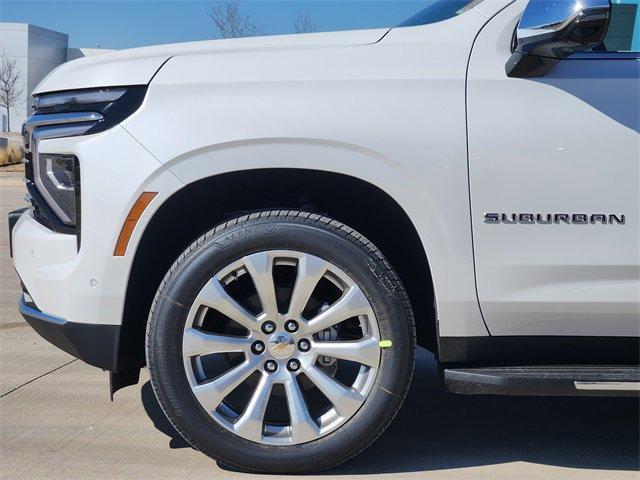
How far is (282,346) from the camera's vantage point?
3.18 m

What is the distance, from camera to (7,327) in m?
5.69

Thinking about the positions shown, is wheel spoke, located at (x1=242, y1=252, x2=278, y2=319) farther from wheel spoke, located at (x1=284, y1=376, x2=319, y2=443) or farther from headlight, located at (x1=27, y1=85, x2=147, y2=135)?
headlight, located at (x1=27, y1=85, x2=147, y2=135)

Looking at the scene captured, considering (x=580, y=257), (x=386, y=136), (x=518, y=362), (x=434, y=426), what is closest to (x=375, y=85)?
(x=386, y=136)

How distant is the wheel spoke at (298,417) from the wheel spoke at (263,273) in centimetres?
32

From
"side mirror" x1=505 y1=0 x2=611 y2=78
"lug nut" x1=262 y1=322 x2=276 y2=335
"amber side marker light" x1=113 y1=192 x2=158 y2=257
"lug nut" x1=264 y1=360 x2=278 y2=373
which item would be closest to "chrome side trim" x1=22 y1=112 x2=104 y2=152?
"amber side marker light" x1=113 y1=192 x2=158 y2=257

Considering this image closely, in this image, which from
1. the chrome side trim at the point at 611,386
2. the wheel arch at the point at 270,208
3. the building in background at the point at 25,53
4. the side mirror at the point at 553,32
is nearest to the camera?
the side mirror at the point at 553,32

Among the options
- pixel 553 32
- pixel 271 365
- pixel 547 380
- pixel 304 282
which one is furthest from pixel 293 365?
pixel 553 32

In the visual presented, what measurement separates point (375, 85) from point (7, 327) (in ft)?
11.8

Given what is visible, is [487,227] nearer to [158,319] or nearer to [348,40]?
[348,40]

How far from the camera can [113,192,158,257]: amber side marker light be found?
10.2 feet

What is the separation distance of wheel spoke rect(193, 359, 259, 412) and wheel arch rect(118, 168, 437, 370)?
14.0 inches

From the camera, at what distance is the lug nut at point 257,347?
3.19m

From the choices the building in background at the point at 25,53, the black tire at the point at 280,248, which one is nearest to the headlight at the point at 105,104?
the black tire at the point at 280,248

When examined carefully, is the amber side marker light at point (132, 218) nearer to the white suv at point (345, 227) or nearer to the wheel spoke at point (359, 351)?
the white suv at point (345, 227)
